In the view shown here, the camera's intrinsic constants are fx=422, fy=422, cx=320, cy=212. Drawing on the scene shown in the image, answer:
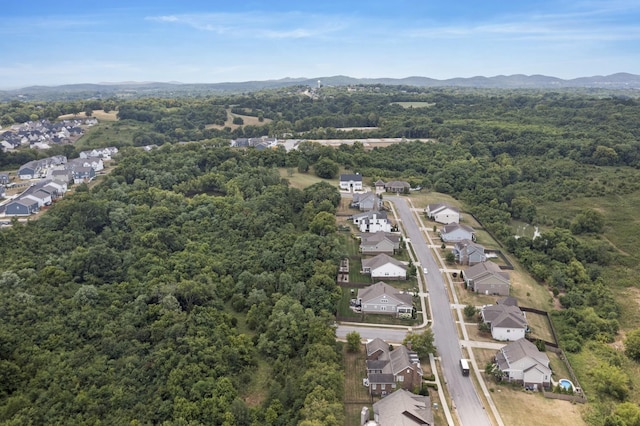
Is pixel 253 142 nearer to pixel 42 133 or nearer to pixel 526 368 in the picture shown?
pixel 42 133

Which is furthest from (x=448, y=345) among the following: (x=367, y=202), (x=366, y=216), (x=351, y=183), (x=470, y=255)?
(x=351, y=183)

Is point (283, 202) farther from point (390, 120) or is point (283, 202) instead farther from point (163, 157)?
point (390, 120)

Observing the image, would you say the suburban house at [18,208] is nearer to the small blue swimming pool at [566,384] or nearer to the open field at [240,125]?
the small blue swimming pool at [566,384]

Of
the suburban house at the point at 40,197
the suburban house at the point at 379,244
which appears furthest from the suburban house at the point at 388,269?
the suburban house at the point at 40,197

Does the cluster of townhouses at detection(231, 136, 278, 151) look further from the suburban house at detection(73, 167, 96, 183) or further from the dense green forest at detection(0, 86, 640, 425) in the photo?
the suburban house at detection(73, 167, 96, 183)

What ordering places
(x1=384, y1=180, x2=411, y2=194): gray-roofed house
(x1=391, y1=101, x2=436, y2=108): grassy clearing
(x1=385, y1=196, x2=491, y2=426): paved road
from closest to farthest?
(x1=385, y1=196, x2=491, y2=426): paved road < (x1=384, y1=180, x2=411, y2=194): gray-roofed house < (x1=391, y1=101, x2=436, y2=108): grassy clearing

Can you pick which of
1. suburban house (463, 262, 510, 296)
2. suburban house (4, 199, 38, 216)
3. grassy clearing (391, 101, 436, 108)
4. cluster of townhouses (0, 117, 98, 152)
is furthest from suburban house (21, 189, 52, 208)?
grassy clearing (391, 101, 436, 108)

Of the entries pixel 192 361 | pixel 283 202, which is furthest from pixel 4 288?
pixel 283 202
